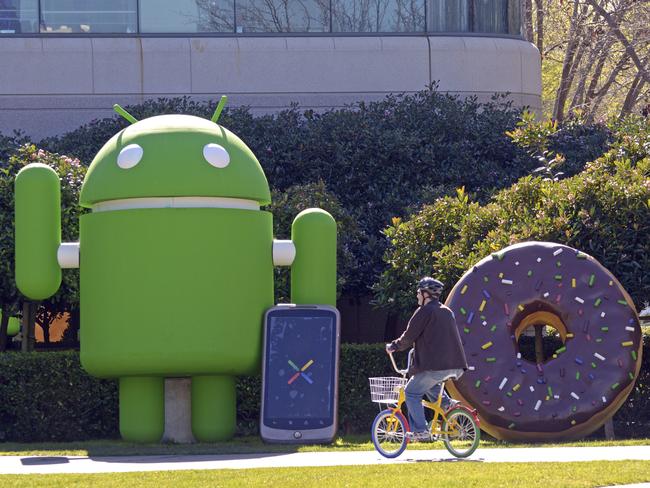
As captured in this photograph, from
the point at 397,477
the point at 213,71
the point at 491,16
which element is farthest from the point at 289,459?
the point at 491,16

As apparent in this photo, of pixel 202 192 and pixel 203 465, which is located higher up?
pixel 202 192

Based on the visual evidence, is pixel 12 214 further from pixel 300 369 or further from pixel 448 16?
pixel 448 16

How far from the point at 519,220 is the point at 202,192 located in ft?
13.0

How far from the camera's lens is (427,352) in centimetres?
1074

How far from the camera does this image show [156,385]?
509 inches

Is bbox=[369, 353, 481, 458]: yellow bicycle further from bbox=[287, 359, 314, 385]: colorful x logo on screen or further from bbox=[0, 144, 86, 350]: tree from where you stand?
bbox=[0, 144, 86, 350]: tree

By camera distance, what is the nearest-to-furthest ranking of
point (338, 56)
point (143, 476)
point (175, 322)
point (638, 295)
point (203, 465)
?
1. point (143, 476)
2. point (203, 465)
3. point (175, 322)
4. point (638, 295)
5. point (338, 56)

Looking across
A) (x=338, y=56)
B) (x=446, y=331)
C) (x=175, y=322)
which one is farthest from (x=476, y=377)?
(x=338, y=56)

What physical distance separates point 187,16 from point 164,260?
9.08 meters

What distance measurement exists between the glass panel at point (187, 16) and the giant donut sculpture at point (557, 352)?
9078 millimetres

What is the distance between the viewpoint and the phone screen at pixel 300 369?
41.4 feet

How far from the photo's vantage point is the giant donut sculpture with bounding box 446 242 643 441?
40.3 ft

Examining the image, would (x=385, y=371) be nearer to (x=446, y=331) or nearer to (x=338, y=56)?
(x=446, y=331)

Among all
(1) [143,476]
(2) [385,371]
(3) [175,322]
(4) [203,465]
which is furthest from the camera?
(2) [385,371]
